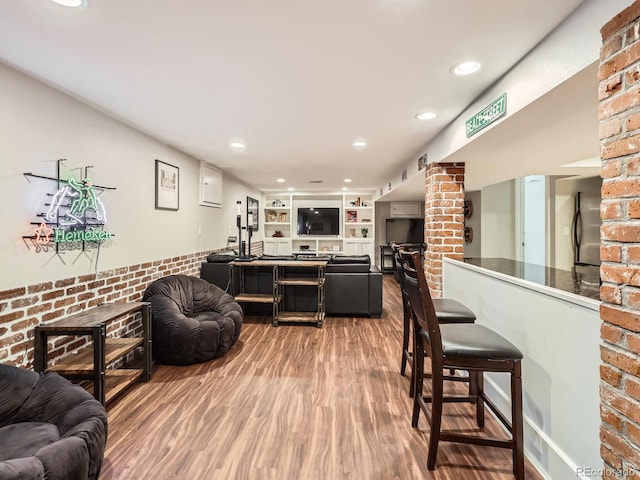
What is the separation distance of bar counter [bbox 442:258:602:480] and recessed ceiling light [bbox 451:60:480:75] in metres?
1.30

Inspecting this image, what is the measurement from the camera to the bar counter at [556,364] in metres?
1.34

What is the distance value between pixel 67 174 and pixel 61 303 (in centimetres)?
94

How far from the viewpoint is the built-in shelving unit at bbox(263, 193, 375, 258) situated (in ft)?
26.6

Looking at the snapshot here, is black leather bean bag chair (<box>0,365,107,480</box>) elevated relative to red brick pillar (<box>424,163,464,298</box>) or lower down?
lower down

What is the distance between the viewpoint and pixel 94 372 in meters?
2.07

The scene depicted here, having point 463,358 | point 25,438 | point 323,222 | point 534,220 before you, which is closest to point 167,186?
point 25,438

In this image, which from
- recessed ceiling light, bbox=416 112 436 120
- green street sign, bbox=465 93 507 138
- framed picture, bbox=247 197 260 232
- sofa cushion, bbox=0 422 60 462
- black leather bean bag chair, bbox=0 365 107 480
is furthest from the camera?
framed picture, bbox=247 197 260 232

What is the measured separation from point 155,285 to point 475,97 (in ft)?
10.8

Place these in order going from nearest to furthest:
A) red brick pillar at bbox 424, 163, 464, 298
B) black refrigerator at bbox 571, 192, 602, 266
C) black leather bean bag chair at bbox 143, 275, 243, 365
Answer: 1. black leather bean bag chair at bbox 143, 275, 243, 365
2. red brick pillar at bbox 424, 163, 464, 298
3. black refrigerator at bbox 571, 192, 602, 266

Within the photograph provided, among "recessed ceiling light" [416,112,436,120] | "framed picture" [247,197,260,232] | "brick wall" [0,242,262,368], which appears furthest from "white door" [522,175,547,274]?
"brick wall" [0,242,262,368]

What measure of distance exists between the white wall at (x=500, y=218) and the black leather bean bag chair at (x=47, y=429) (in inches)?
250

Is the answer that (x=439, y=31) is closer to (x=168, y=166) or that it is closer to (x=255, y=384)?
(x=255, y=384)

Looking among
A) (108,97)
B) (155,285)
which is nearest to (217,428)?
(155,285)

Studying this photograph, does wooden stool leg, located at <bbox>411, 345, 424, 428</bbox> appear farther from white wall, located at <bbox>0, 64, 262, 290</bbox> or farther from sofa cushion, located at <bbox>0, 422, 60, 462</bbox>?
white wall, located at <bbox>0, 64, 262, 290</bbox>
